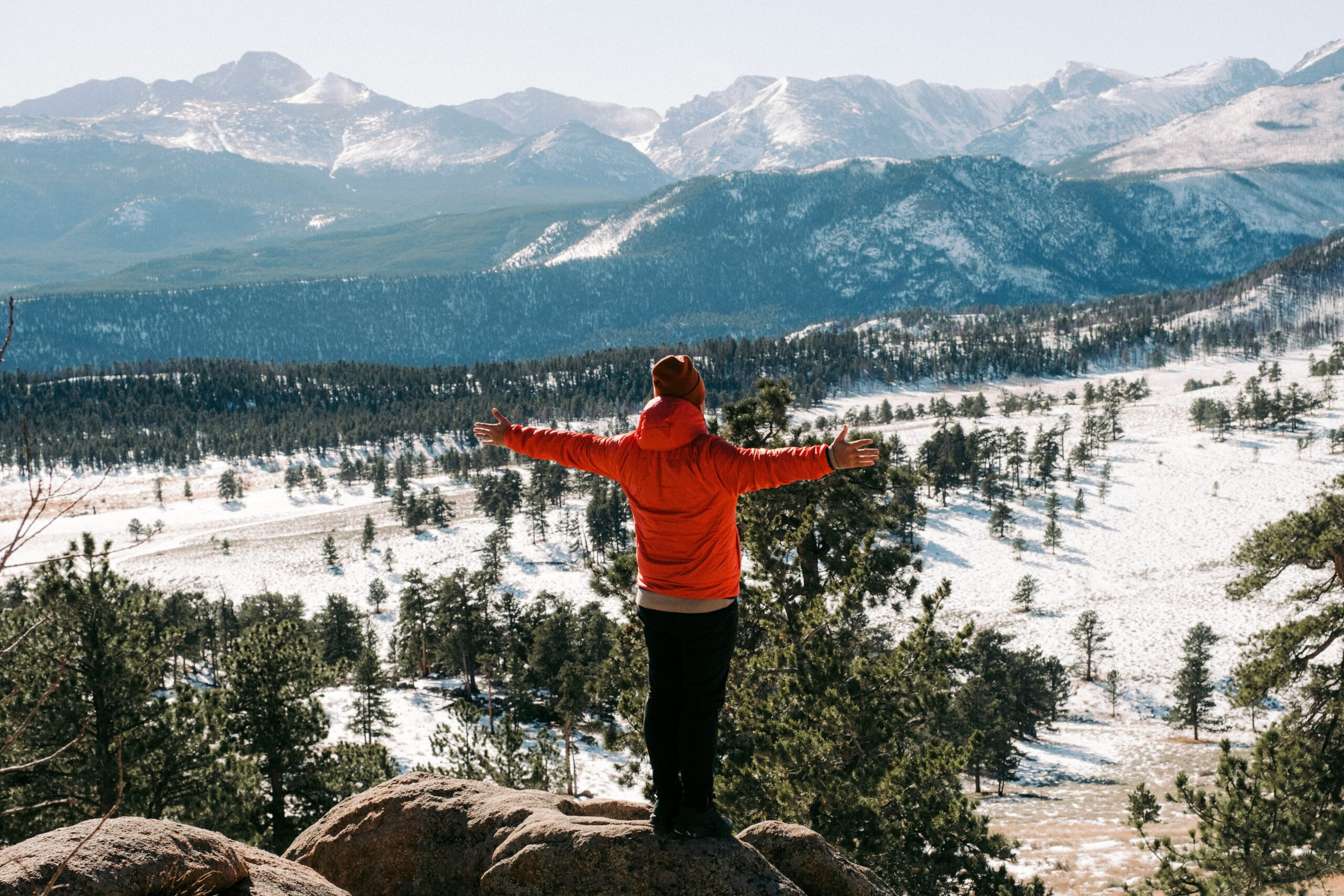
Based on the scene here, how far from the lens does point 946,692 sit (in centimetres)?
1460

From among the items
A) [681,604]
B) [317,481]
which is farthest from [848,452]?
[317,481]

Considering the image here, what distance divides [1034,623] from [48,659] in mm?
83748

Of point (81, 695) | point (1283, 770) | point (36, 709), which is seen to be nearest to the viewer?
point (36, 709)

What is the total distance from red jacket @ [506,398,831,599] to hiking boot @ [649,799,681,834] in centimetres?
195

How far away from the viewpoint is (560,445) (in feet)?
23.9

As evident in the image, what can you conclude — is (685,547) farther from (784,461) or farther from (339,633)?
(339,633)

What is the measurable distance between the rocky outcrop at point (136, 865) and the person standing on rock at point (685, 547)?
11.8 feet

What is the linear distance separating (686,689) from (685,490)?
1.62m

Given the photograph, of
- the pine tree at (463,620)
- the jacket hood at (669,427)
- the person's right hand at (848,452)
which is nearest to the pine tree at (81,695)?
the jacket hood at (669,427)

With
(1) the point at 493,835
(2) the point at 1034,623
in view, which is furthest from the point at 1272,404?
(1) the point at 493,835

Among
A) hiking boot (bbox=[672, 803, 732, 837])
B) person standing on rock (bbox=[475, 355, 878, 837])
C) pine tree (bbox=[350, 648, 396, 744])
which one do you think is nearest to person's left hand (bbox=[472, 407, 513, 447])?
person standing on rock (bbox=[475, 355, 878, 837])

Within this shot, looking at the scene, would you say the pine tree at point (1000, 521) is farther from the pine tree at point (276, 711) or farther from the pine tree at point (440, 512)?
the pine tree at point (276, 711)

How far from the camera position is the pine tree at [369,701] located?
153 ft

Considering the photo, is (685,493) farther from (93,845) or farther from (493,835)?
(93,845)
